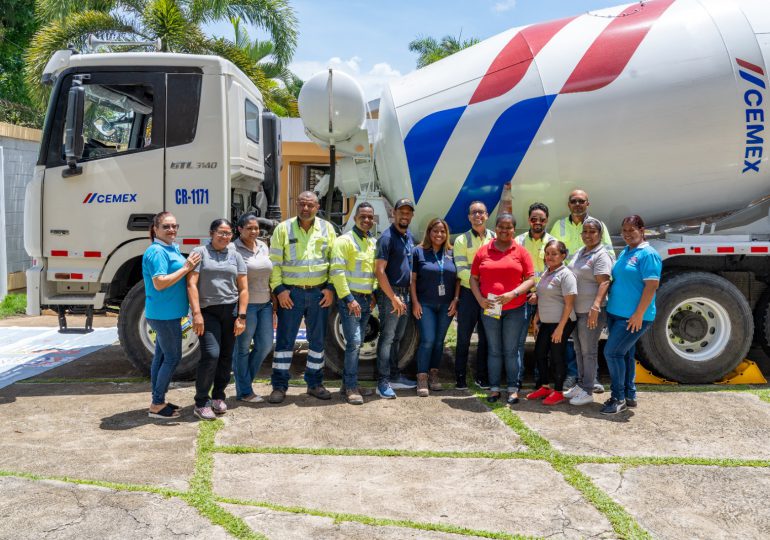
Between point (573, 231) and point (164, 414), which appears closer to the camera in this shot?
point (164, 414)

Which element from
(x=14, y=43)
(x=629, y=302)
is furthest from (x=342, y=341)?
(x=14, y=43)

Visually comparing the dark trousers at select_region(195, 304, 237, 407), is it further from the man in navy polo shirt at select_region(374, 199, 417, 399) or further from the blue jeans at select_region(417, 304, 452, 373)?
the blue jeans at select_region(417, 304, 452, 373)

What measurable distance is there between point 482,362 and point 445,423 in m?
1.01

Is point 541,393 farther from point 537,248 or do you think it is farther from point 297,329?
point 297,329

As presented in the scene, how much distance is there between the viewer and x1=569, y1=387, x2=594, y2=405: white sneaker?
545 cm

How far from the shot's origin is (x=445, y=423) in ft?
16.5

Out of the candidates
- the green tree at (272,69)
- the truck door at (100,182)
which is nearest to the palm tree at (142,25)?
the green tree at (272,69)

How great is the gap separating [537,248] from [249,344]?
Answer: 268 cm

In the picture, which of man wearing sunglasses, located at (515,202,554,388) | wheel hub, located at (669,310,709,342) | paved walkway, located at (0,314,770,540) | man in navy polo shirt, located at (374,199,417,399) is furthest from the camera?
wheel hub, located at (669,310,709,342)

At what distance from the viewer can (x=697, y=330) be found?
615 cm

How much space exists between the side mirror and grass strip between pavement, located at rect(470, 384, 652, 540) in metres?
4.35

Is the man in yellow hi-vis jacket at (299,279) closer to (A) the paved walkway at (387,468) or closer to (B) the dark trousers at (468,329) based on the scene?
(A) the paved walkway at (387,468)

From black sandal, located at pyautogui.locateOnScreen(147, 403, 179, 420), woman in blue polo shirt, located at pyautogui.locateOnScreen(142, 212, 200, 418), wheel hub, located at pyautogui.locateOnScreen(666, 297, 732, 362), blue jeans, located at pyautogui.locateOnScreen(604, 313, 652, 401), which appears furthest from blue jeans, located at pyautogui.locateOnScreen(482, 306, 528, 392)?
black sandal, located at pyautogui.locateOnScreen(147, 403, 179, 420)

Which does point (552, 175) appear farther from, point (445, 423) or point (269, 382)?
point (269, 382)
